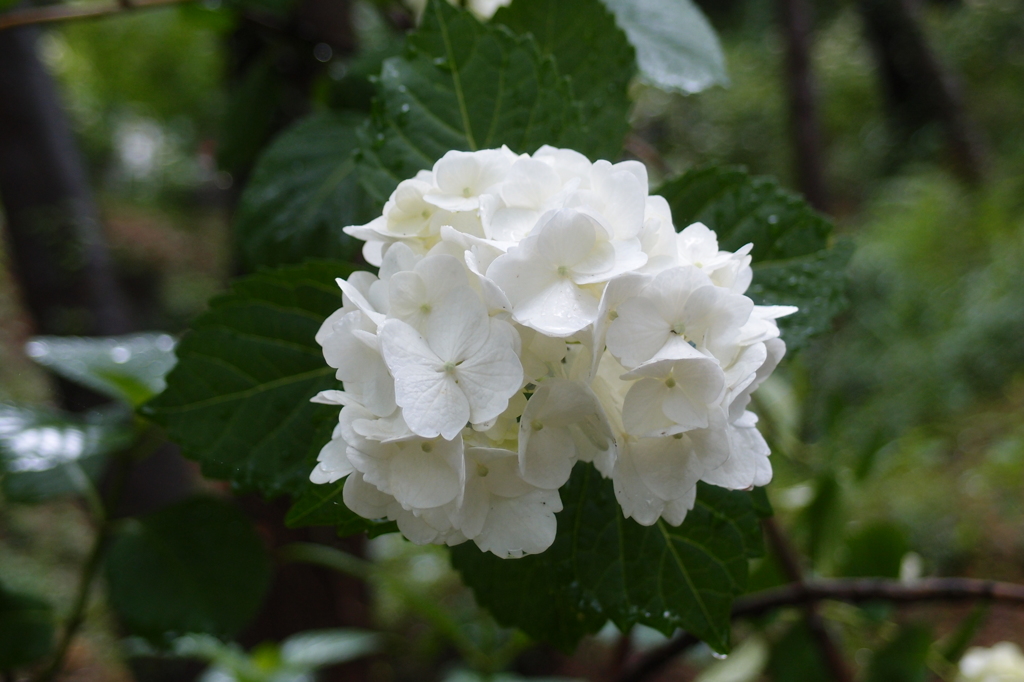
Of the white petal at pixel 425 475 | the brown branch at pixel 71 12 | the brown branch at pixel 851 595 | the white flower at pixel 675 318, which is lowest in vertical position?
the brown branch at pixel 851 595

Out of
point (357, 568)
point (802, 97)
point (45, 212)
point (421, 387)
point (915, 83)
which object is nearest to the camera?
point (421, 387)

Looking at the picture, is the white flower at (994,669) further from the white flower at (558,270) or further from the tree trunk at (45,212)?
the tree trunk at (45,212)

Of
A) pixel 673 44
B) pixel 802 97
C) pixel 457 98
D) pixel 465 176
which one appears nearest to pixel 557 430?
pixel 465 176

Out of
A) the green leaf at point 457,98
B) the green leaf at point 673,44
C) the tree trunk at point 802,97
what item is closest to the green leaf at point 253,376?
the green leaf at point 457,98

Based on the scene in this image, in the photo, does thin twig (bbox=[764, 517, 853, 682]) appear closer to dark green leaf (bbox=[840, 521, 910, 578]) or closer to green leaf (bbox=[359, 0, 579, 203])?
dark green leaf (bbox=[840, 521, 910, 578])

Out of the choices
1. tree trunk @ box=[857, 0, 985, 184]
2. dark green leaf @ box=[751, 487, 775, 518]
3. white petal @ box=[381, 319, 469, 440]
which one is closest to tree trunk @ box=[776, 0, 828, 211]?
dark green leaf @ box=[751, 487, 775, 518]

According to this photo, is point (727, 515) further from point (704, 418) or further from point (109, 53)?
point (109, 53)

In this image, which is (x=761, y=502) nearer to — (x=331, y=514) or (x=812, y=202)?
(x=331, y=514)
